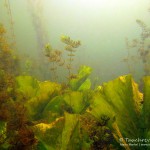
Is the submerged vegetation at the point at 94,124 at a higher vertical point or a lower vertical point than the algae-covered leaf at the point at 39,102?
higher

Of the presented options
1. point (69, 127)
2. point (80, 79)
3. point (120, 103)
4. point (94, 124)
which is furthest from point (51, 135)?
point (80, 79)

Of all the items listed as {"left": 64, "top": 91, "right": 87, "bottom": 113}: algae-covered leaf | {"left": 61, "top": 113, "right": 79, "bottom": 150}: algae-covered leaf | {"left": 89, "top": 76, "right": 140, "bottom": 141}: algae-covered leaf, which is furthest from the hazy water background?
{"left": 61, "top": 113, "right": 79, "bottom": 150}: algae-covered leaf

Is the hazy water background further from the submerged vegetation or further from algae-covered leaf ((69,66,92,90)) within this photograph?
the submerged vegetation

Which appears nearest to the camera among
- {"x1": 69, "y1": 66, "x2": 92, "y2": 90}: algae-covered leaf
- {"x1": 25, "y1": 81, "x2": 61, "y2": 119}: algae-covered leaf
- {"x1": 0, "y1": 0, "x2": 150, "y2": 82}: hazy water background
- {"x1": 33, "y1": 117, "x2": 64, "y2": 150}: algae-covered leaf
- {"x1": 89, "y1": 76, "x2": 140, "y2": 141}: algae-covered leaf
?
{"x1": 33, "y1": 117, "x2": 64, "y2": 150}: algae-covered leaf

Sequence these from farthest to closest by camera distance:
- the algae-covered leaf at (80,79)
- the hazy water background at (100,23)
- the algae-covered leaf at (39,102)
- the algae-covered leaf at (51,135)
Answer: the hazy water background at (100,23) → the algae-covered leaf at (80,79) → the algae-covered leaf at (39,102) → the algae-covered leaf at (51,135)

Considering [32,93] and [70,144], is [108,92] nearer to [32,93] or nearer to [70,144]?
[70,144]

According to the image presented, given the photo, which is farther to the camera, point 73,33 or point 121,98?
point 73,33

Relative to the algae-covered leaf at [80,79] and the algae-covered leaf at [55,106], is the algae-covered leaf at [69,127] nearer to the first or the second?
the algae-covered leaf at [55,106]

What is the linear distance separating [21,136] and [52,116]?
1.77ft

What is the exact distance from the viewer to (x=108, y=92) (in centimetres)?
155

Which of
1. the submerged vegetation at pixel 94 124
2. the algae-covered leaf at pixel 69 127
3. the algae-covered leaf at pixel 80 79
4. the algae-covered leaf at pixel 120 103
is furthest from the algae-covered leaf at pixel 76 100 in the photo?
the algae-covered leaf at pixel 80 79

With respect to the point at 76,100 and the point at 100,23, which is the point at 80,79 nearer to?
the point at 76,100

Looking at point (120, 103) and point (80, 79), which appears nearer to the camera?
point (120, 103)

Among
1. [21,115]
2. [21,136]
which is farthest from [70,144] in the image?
[21,115]
